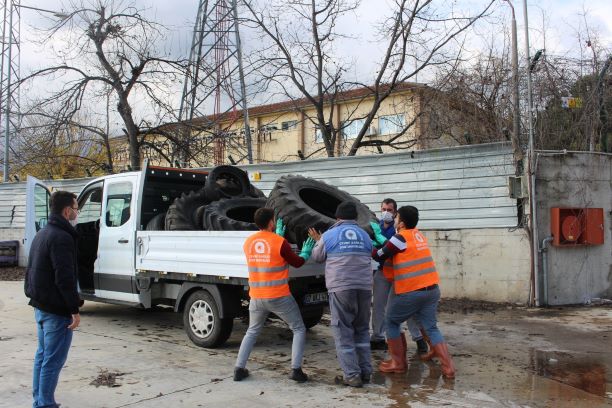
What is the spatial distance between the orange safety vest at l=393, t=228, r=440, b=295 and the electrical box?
498cm

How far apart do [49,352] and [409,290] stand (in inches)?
126

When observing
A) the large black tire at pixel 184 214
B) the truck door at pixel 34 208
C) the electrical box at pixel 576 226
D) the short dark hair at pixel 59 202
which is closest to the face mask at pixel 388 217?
the large black tire at pixel 184 214

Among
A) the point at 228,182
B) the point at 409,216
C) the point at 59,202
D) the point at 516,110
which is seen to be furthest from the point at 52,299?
the point at 516,110

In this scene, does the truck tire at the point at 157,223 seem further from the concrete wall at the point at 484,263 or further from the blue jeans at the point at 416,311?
the concrete wall at the point at 484,263

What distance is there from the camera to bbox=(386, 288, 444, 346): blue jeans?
5496 millimetres

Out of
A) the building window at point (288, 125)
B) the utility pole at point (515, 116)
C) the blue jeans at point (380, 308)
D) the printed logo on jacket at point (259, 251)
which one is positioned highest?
the building window at point (288, 125)

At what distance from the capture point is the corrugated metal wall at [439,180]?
32.6 ft

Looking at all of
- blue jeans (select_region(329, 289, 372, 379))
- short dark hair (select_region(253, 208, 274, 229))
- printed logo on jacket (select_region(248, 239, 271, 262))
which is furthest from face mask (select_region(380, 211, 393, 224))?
printed logo on jacket (select_region(248, 239, 271, 262))

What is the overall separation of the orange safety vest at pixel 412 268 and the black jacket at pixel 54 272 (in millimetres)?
2958

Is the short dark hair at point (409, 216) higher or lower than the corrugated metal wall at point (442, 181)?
lower

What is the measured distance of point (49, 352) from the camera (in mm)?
4078

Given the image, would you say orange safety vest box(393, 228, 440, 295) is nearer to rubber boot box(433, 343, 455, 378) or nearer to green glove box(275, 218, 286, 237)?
rubber boot box(433, 343, 455, 378)

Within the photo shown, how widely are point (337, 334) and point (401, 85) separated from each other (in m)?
11.6

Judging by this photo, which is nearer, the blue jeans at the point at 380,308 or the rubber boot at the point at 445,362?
the rubber boot at the point at 445,362
